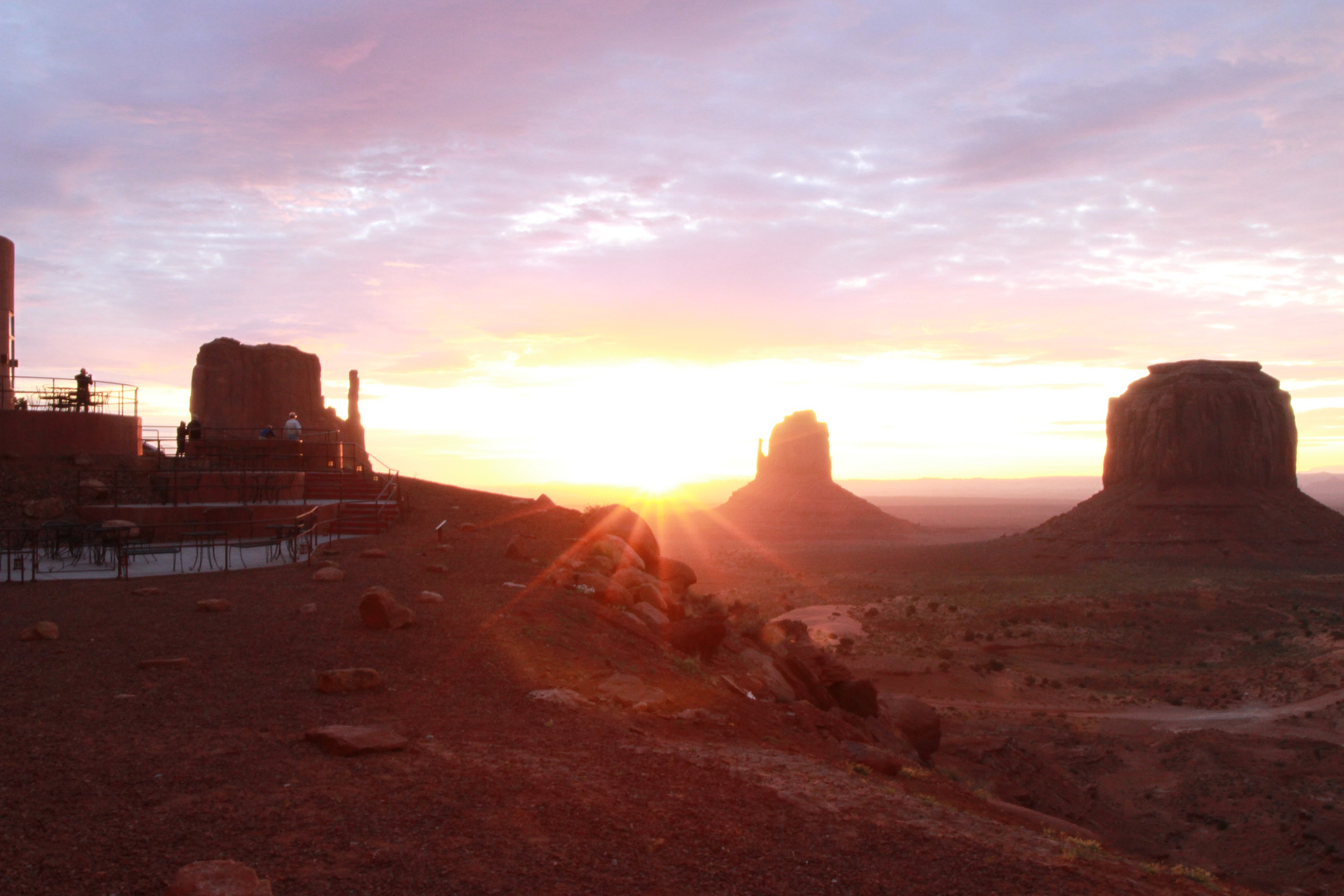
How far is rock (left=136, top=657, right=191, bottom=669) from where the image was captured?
9672 millimetres

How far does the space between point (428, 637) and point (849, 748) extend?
557 cm

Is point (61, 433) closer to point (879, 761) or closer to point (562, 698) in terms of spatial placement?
point (562, 698)

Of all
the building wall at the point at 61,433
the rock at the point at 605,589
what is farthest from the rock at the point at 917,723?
the building wall at the point at 61,433

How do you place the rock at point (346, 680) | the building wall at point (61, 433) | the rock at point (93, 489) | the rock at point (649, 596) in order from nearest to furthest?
the rock at point (346, 680)
the rock at point (649, 596)
the rock at point (93, 489)
the building wall at point (61, 433)

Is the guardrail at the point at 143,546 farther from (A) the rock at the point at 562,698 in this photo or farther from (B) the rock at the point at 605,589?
(A) the rock at the point at 562,698

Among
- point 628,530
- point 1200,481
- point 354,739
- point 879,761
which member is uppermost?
point 1200,481

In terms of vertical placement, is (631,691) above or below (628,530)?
below

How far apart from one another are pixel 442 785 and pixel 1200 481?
77.6m

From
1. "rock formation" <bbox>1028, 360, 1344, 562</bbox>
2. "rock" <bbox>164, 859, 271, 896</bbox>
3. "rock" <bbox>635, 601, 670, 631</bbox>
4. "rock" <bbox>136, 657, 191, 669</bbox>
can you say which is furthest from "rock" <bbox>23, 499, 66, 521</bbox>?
"rock formation" <bbox>1028, 360, 1344, 562</bbox>

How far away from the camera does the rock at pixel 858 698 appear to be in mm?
16141

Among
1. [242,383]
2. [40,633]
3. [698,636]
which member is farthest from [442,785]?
[242,383]

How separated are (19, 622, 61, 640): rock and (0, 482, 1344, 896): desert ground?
8.8 inches

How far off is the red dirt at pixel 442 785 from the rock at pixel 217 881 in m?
0.30

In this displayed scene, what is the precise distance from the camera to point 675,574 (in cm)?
2102
